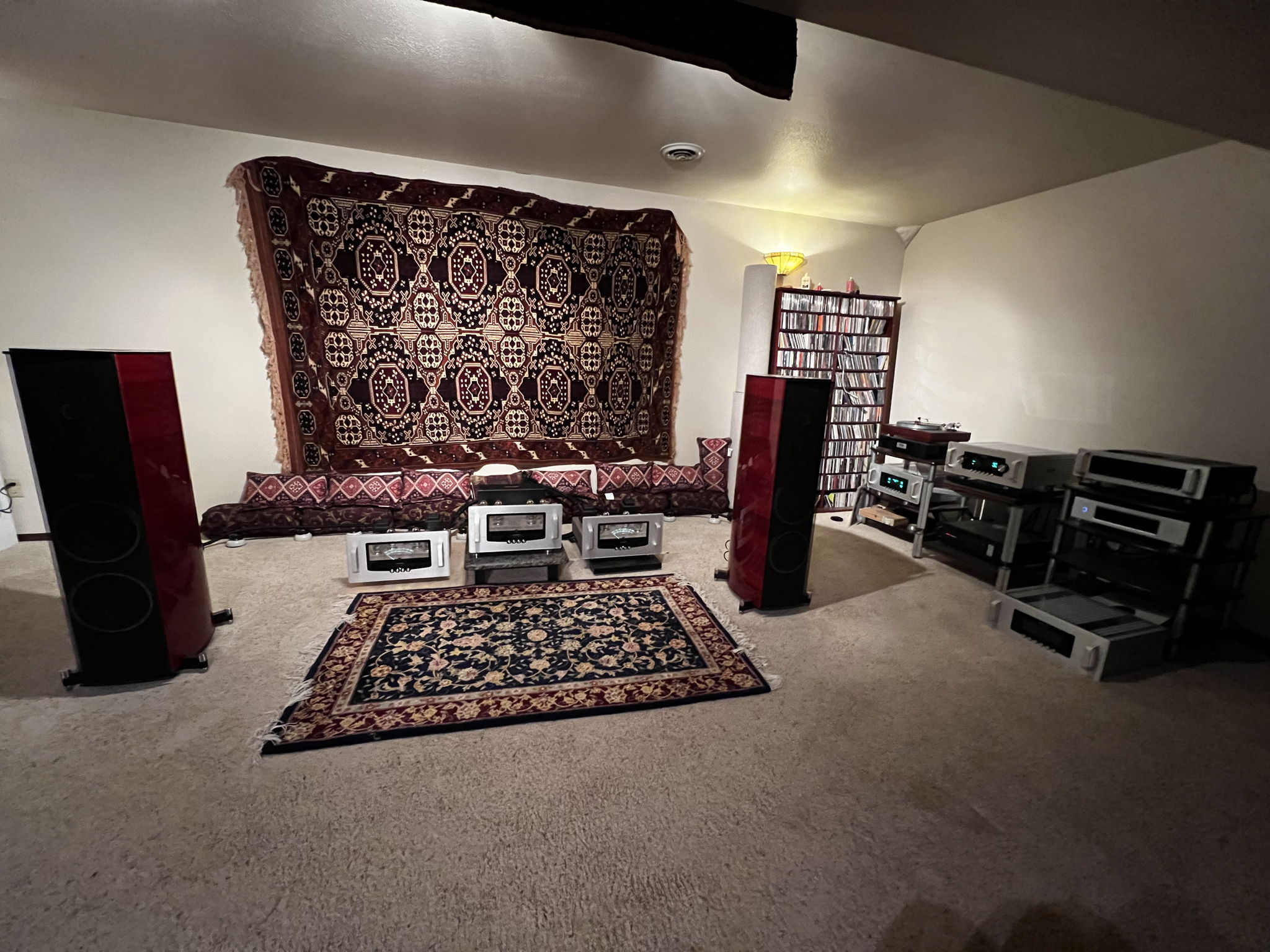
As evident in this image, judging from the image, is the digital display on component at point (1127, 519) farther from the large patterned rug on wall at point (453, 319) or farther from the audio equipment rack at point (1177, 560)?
the large patterned rug on wall at point (453, 319)

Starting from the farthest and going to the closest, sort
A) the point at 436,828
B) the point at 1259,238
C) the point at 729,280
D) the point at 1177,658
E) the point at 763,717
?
1. the point at 729,280
2. the point at 1259,238
3. the point at 1177,658
4. the point at 763,717
5. the point at 436,828

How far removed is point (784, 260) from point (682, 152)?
158 cm

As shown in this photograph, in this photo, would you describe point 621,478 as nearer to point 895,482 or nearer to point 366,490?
point 366,490

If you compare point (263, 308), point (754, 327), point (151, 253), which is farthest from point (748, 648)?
point (151, 253)

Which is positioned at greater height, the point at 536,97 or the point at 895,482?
the point at 536,97

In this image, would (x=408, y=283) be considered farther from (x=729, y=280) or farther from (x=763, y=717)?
(x=763, y=717)

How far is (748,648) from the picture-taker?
7.55 ft

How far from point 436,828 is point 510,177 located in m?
3.86

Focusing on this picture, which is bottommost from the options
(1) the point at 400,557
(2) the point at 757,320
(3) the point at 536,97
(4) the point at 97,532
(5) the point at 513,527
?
(1) the point at 400,557

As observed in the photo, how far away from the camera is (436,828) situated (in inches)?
54.4

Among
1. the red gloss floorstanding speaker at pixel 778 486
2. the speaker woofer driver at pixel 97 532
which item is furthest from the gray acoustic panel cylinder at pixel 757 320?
the speaker woofer driver at pixel 97 532

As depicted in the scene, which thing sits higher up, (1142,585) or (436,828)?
(1142,585)

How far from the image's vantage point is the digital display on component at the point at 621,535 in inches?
121

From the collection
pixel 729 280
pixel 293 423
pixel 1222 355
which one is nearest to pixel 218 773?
pixel 293 423
